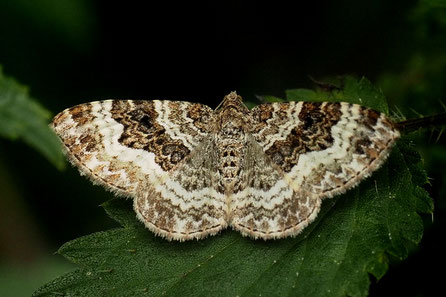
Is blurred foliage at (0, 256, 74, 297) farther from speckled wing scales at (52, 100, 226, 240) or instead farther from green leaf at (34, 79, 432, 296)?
speckled wing scales at (52, 100, 226, 240)

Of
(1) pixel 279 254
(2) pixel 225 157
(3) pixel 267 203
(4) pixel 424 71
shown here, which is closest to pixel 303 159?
(3) pixel 267 203

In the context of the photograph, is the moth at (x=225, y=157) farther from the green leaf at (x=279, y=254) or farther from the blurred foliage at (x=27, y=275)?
the blurred foliage at (x=27, y=275)

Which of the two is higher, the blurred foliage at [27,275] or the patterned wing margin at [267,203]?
the patterned wing margin at [267,203]

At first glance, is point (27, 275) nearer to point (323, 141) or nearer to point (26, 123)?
point (323, 141)

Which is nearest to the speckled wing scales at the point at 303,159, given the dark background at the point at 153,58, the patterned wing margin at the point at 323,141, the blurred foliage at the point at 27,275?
the patterned wing margin at the point at 323,141

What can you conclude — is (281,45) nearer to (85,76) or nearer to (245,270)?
(85,76)

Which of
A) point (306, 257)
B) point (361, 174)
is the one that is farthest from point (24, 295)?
point (361, 174)

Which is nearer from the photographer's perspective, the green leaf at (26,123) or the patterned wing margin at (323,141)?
the green leaf at (26,123)
